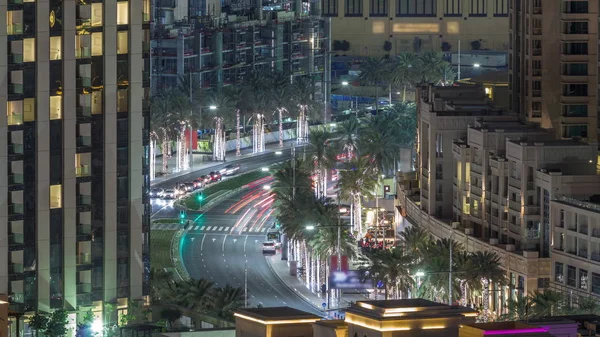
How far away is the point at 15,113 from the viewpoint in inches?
5768

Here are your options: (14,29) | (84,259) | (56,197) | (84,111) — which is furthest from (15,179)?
(14,29)

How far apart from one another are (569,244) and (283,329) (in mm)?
→ 96496

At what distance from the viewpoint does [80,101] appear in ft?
485

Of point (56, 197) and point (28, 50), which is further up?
point (28, 50)

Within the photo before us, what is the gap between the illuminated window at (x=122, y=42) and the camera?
5842 inches

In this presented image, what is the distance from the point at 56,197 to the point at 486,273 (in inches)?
1960

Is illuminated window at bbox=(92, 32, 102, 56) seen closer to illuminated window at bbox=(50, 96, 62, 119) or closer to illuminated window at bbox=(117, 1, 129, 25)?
illuminated window at bbox=(117, 1, 129, 25)

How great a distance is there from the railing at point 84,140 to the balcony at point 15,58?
659 centimetres

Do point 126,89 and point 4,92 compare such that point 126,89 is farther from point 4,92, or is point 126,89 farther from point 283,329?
point 283,329

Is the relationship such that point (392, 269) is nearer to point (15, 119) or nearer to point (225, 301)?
point (225, 301)

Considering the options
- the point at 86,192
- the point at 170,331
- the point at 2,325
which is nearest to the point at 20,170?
the point at 86,192

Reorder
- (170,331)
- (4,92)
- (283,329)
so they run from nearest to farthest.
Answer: (283,329)
(170,331)
(4,92)

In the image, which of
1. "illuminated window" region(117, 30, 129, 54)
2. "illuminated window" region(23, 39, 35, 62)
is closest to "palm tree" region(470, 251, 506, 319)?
"illuminated window" region(117, 30, 129, 54)

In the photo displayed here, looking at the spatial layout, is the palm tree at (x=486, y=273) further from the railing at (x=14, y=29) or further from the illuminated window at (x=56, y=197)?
the railing at (x=14, y=29)
